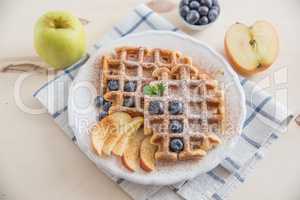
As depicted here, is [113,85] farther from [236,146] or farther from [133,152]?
[236,146]

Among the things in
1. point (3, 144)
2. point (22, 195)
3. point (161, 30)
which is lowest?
point (22, 195)

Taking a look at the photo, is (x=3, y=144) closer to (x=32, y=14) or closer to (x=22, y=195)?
(x=22, y=195)

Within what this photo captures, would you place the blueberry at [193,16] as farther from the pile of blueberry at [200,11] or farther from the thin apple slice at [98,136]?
the thin apple slice at [98,136]

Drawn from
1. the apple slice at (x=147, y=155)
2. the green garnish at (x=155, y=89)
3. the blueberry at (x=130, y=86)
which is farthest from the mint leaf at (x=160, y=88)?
the apple slice at (x=147, y=155)

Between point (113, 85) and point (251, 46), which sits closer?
point (113, 85)

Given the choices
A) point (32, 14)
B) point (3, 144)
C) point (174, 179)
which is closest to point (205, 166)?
point (174, 179)

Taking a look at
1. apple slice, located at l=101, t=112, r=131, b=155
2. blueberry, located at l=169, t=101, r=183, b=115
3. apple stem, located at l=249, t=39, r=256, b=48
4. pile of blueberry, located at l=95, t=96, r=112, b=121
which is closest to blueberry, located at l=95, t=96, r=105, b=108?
pile of blueberry, located at l=95, t=96, r=112, b=121

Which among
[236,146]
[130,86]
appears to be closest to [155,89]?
[130,86]
